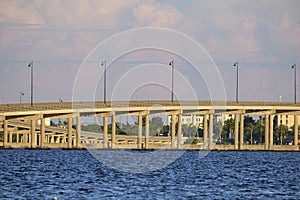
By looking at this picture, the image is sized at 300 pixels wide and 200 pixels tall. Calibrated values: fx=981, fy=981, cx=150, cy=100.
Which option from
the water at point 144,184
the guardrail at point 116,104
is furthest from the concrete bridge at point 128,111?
the water at point 144,184

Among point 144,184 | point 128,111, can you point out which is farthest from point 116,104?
point 144,184

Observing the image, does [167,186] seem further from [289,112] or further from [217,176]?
[289,112]

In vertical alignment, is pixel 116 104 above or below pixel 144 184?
above

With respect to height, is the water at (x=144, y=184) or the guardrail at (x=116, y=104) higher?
the guardrail at (x=116, y=104)

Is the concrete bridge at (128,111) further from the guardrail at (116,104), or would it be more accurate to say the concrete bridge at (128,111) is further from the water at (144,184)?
the water at (144,184)

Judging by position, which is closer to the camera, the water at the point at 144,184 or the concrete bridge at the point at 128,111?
the water at the point at 144,184

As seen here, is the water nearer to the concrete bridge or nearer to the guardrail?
the guardrail

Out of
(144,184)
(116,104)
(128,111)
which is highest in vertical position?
(116,104)

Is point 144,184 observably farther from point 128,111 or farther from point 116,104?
point 128,111

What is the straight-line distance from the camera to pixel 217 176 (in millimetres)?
83812

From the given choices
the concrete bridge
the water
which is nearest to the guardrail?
the concrete bridge

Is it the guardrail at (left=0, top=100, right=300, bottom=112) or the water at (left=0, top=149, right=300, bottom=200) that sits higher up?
the guardrail at (left=0, top=100, right=300, bottom=112)

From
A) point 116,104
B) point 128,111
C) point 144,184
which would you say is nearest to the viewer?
point 144,184

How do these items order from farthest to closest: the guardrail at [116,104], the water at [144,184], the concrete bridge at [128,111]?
the concrete bridge at [128,111]
the guardrail at [116,104]
the water at [144,184]
